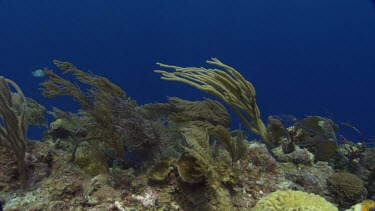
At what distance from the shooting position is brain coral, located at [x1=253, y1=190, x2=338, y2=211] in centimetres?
332

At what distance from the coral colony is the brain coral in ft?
0.03

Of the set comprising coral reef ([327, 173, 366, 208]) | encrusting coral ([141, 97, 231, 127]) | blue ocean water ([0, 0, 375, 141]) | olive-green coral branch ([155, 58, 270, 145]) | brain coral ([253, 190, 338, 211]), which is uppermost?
blue ocean water ([0, 0, 375, 141])

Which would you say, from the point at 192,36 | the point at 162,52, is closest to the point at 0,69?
the point at 162,52

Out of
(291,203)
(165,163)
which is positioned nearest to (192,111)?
(165,163)

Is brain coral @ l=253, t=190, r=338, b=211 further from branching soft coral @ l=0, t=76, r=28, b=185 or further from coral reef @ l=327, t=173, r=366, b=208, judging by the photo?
branching soft coral @ l=0, t=76, r=28, b=185

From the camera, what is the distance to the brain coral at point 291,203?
332 centimetres

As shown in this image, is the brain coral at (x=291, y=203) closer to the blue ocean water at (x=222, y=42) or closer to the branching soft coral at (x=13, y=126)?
the branching soft coral at (x=13, y=126)

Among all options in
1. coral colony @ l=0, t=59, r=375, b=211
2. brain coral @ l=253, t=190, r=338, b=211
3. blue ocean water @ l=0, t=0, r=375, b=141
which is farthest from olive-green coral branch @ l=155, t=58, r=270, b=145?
blue ocean water @ l=0, t=0, r=375, b=141

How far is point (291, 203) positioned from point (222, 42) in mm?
93519

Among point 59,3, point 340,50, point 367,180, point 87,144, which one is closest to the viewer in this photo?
point 87,144

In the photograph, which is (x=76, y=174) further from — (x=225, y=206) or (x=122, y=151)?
(x=225, y=206)

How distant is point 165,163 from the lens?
3551 mm

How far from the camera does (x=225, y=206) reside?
11.3 feet

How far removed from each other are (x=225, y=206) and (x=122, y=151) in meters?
1.67
